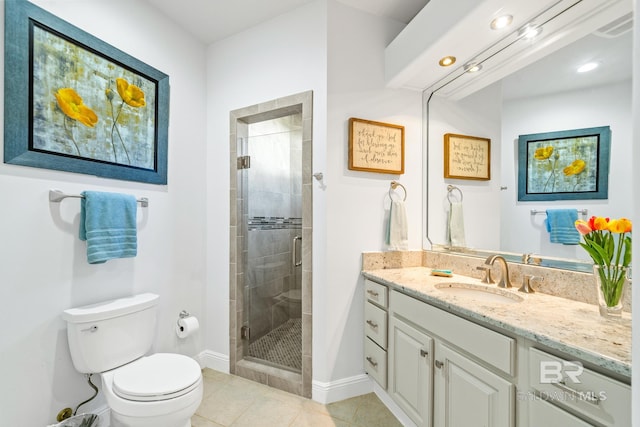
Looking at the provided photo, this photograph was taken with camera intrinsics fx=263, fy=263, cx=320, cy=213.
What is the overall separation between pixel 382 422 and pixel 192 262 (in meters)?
1.78

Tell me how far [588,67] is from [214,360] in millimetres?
3022

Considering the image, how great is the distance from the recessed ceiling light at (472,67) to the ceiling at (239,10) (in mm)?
591

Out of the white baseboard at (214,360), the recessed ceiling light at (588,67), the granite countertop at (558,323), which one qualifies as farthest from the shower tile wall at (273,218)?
the recessed ceiling light at (588,67)

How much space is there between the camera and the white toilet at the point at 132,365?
1229 mm

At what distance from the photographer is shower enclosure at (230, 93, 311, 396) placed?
1907 mm

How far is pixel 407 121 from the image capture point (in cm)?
204

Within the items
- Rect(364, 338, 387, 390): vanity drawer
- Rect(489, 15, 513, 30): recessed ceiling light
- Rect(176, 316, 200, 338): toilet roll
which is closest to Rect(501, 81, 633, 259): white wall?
Rect(489, 15, 513, 30): recessed ceiling light

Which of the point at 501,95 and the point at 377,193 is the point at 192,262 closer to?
the point at 377,193

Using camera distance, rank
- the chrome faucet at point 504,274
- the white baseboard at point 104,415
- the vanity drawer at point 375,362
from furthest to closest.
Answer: the vanity drawer at point 375,362 < the white baseboard at point 104,415 < the chrome faucet at point 504,274

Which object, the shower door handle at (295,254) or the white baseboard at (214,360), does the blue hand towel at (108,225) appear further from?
the shower door handle at (295,254)

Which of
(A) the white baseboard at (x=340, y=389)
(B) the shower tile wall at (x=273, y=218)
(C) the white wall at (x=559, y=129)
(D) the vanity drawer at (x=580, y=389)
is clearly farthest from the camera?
(B) the shower tile wall at (x=273, y=218)

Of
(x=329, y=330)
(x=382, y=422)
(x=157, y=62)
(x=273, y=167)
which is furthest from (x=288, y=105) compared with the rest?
(x=382, y=422)


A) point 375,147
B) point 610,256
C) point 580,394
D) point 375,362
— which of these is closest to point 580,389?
point 580,394

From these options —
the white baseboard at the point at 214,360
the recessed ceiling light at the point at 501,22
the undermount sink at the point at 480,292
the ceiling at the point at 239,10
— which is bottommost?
the white baseboard at the point at 214,360
